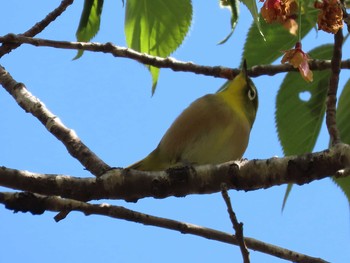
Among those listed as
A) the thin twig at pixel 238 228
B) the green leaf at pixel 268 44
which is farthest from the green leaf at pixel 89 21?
the thin twig at pixel 238 228

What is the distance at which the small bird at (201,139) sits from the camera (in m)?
3.66

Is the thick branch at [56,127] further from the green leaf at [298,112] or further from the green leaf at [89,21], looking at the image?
the green leaf at [298,112]

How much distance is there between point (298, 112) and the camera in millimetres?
3398

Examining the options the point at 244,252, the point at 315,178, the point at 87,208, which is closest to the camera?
the point at 244,252

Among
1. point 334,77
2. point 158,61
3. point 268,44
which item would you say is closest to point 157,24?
point 158,61

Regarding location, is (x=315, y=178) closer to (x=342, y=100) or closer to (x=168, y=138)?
(x=342, y=100)

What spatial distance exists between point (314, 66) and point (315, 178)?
114 centimetres

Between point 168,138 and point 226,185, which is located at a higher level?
point 168,138

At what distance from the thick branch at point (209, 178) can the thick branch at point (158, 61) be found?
3.46 feet

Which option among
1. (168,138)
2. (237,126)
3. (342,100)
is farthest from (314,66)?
(168,138)

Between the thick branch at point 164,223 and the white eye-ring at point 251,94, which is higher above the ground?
the white eye-ring at point 251,94

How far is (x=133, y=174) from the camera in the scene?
246 centimetres

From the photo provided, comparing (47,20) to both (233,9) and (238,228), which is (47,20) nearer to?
(233,9)

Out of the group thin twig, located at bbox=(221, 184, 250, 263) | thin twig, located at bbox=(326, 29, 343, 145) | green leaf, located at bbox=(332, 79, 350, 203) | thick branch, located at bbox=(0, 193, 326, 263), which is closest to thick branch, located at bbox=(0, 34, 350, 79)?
green leaf, located at bbox=(332, 79, 350, 203)
